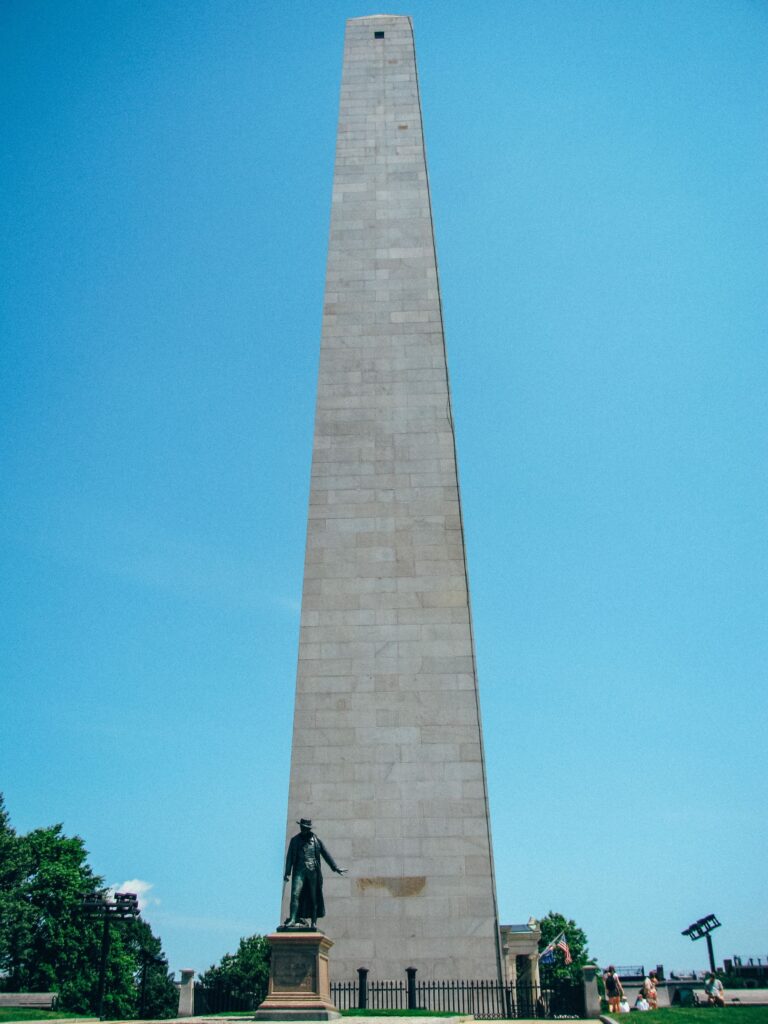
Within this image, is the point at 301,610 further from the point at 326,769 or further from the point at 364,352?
the point at 364,352

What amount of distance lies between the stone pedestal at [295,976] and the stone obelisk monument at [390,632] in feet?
18.3

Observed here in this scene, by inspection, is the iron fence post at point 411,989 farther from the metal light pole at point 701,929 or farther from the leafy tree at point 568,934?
the leafy tree at point 568,934

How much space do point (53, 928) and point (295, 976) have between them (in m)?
38.8

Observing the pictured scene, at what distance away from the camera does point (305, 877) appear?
1426 cm

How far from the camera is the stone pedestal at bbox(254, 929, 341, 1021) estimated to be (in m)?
12.8

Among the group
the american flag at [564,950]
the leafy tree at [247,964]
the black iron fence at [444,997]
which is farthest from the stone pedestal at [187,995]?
the leafy tree at [247,964]

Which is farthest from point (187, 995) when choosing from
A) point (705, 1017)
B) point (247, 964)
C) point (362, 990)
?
point (247, 964)

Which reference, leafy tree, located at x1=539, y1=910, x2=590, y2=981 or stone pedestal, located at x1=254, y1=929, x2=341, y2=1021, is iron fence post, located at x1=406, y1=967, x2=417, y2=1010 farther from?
leafy tree, located at x1=539, y1=910, x2=590, y2=981

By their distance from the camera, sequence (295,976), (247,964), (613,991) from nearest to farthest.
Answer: (295,976), (613,991), (247,964)

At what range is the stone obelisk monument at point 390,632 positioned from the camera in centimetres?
1872

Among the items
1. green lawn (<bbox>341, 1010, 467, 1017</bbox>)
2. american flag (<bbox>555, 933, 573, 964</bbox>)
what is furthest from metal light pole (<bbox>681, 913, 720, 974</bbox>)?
green lawn (<bbox>341, 1010, 467, 1017</bbox>)

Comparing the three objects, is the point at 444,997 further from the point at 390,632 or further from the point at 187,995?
the point at 390,632

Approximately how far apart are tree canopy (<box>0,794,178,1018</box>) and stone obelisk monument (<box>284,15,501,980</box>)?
27.6 m

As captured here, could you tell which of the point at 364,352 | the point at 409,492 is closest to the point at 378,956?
the point at 409,492
